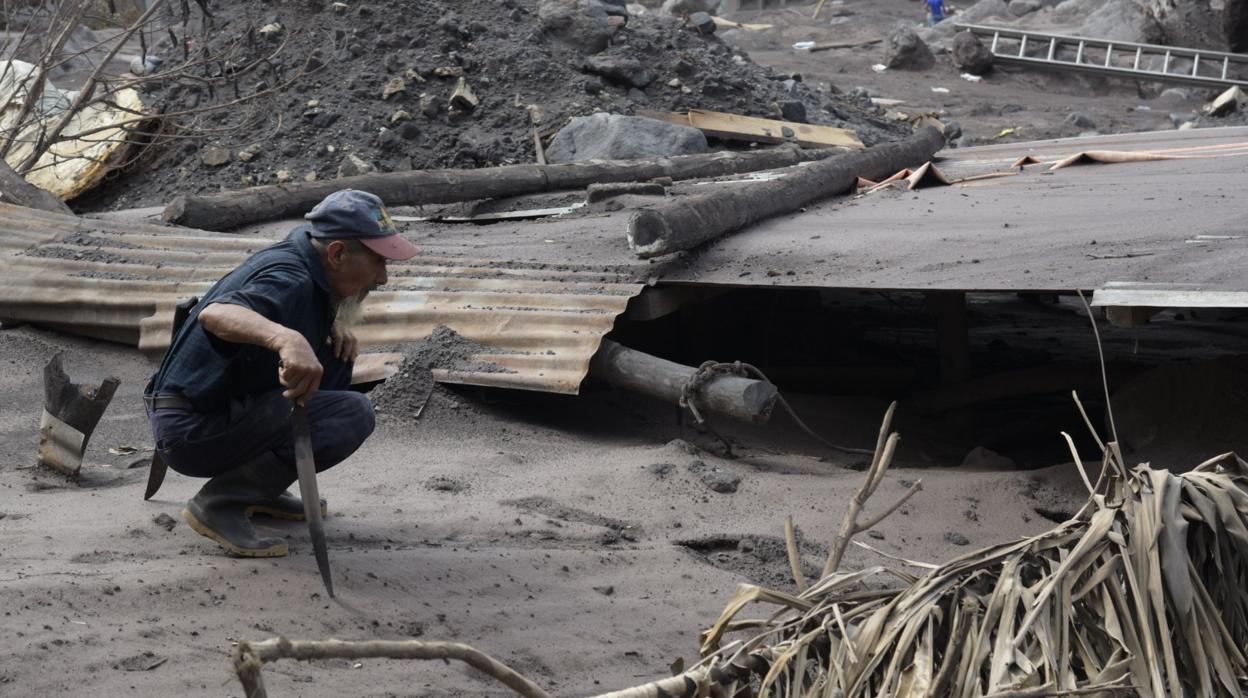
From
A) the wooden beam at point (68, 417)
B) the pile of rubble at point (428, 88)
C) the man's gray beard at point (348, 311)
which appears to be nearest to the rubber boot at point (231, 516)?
the man's gray beard at point (348, 311)

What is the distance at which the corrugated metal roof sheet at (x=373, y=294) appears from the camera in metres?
6.14

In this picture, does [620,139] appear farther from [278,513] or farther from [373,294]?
[278,513]

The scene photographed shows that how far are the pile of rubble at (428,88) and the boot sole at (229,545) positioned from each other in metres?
7.26

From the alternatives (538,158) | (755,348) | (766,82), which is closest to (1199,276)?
(755,348)

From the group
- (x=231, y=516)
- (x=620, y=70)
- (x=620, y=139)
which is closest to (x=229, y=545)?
(x=231, y=516)

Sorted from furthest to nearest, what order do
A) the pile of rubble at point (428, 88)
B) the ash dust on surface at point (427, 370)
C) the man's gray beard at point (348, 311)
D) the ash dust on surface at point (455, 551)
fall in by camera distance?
the pile of rubble at point (428, 88) < the ash dust on surface at point (427, 370) < the man's gray beard at point (348, 311) < the ash dust on surface at point (455, 551)

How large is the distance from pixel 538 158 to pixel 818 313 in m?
3.10

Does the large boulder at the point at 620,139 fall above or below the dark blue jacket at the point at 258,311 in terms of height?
below

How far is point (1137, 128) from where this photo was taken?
18016mm

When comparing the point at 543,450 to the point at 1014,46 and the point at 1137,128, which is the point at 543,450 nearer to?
the point at 1137,128

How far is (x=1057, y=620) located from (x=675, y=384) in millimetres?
3552

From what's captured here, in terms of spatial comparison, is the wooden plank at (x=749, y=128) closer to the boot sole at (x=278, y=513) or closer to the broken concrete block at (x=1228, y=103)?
the broken concrete block at (x=1228, y=103)

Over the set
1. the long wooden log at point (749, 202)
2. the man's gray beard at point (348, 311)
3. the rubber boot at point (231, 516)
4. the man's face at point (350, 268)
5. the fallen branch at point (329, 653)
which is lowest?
the rubber boot at point (231, 516)

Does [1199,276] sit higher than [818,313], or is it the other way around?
[1199,276]
